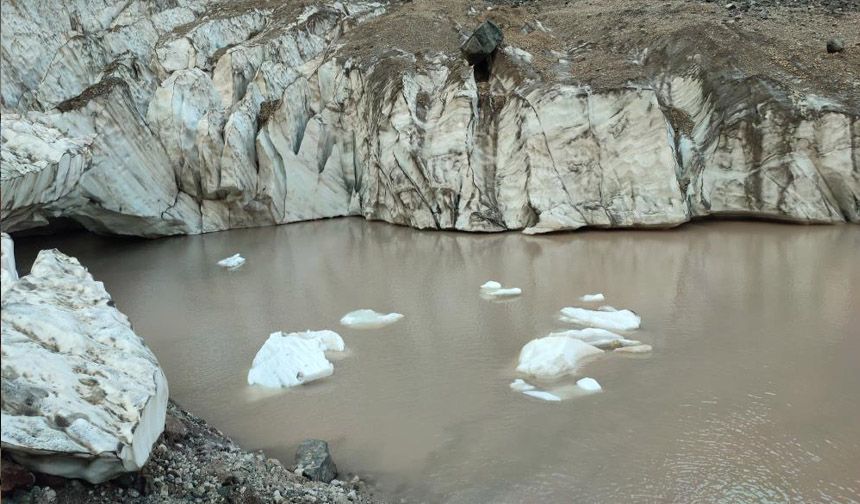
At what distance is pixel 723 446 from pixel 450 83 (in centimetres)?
1175

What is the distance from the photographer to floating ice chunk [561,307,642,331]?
7.45 metres

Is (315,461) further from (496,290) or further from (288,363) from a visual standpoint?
(496,290)

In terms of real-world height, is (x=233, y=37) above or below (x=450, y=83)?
above

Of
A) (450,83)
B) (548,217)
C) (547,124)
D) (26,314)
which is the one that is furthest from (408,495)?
(450,83)

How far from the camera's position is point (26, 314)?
3.83 meters

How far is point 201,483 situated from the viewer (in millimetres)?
4031

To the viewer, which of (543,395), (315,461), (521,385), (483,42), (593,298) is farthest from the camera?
(483,42)

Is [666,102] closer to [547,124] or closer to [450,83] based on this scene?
[547,124]

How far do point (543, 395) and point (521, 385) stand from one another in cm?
28

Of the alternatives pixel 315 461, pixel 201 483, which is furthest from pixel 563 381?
pixel 201 483

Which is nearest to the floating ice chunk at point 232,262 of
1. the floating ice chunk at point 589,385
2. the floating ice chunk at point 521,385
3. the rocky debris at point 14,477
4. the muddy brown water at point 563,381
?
the muddy brown water at point 563,381

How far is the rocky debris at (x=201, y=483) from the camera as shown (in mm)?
3512

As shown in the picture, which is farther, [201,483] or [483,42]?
[483,42]

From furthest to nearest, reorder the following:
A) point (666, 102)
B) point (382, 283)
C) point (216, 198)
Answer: point (216, 198)
point (666, 102)
point (382, 283)
